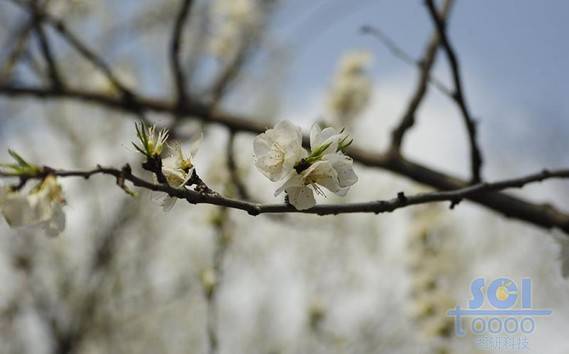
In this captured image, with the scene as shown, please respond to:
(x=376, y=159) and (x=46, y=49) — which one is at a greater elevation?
(x=46, y=49)

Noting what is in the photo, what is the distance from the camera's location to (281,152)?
1015mm

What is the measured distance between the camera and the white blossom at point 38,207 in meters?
1.01

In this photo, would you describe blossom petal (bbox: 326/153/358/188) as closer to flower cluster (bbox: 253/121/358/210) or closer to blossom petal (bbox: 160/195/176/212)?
flower cluster (bbox: 253/121/358/210)

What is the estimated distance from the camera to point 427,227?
13.2 ft

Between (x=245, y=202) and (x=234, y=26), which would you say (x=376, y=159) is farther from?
(x=234, y=26)

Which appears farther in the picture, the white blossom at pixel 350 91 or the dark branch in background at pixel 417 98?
the white blossom at pixel 350 91

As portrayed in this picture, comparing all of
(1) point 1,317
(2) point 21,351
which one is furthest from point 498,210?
(2) point 21,351

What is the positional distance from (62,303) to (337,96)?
3973mm

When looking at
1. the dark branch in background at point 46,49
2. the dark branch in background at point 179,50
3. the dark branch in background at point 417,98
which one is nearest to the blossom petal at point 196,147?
the dark branch in background at point 417,98

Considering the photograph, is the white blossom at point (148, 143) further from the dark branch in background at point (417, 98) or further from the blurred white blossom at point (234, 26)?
the blurred white blossom at point (234, 26)

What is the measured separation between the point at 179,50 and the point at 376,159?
98cm

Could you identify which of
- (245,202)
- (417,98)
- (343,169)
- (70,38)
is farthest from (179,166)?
(70,38)

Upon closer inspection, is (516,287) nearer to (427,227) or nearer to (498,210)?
(498,210)

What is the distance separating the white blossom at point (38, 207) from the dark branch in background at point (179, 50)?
161cm
